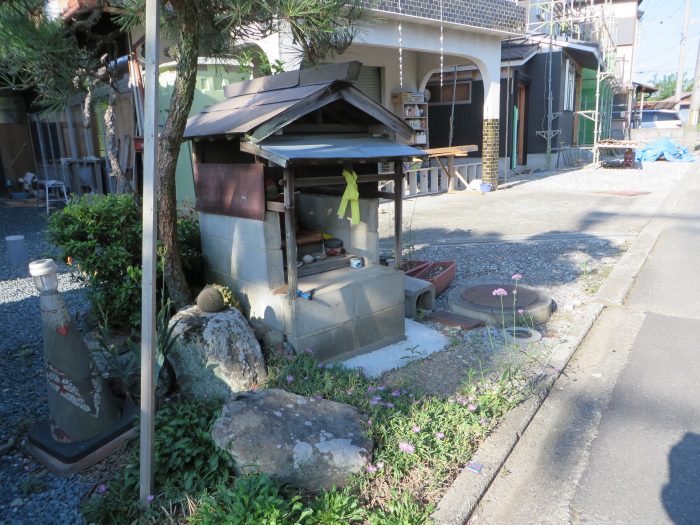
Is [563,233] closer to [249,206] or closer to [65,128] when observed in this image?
[249,206]

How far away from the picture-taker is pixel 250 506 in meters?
2.29

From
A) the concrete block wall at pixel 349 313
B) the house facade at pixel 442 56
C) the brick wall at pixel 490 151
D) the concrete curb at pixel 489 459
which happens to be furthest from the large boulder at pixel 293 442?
the brick wall at pixel 490 151

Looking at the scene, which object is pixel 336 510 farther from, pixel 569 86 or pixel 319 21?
pixel 569 86

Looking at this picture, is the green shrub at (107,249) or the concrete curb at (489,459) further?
the green shrub at (107,249)

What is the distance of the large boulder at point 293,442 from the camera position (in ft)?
8.51

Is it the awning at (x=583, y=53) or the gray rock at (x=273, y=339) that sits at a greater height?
the awning at (x=583, y=53)

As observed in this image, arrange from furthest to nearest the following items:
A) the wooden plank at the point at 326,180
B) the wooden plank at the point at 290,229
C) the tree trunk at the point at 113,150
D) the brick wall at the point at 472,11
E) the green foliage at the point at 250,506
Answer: the brick wall at the point at 472,11, the tree trunk at the point at 113,150, the wooden plank at the point at 326,180, the wooden plank at the point at 290,229, the green foliage at the point at 250,506

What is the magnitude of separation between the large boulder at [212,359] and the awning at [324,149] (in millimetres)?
1182

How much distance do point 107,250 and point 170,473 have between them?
1.93m

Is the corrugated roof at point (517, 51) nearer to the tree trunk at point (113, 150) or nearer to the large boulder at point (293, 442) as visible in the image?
the tree trunk at point (113, 150)

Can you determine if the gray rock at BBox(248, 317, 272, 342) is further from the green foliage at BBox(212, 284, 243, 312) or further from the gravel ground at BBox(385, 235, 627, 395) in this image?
the gravel ground at BBox(385, 235, 627, 395)

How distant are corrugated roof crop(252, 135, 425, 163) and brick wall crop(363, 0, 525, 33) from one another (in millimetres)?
5740

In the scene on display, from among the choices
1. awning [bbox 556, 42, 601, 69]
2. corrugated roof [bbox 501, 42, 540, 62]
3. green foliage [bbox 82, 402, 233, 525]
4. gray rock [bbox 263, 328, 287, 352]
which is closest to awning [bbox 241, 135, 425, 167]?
gray rock [bbox 263, 328, 287, 352]

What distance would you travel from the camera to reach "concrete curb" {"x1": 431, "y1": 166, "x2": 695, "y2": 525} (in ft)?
8.18
